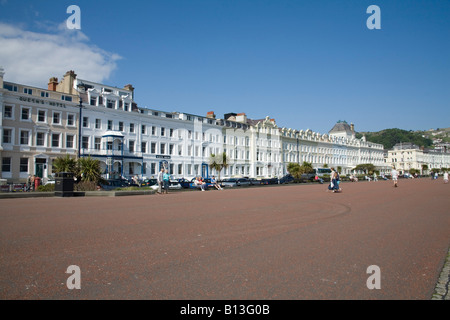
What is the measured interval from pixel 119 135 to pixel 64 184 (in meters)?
24.7

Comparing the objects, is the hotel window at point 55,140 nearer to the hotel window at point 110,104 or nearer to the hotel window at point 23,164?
the hotel window at point 23,164

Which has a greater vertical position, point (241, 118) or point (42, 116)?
point (241, 118)

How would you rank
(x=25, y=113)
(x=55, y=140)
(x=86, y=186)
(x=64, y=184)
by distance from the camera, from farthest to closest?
(x=55, y=140), (x=25, y=113), (x=86, y=186), (x=64, y=184)

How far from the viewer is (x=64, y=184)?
21953mm

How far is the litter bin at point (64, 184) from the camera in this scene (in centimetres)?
2195

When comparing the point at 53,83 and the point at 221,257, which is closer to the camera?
the point at 221,257

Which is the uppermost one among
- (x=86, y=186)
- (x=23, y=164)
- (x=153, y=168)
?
(x=23, y=164)

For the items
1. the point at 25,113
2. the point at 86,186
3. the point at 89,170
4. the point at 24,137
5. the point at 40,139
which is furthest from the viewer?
the point at 40,139

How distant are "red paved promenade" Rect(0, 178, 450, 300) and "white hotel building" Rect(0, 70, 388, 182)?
3379 centimetres

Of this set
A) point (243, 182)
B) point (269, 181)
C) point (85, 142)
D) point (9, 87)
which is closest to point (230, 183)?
point (243, 182)

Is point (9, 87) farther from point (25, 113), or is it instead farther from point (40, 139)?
point (40, 139)

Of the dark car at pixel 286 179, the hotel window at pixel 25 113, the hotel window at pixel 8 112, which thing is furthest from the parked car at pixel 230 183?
the hotel window at pixel 8 112
